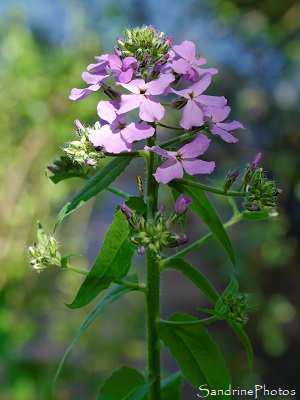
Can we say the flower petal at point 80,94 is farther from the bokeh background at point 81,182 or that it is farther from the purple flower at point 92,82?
the bokeh background at point 81,182

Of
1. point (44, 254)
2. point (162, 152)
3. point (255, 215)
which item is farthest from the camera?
point (255, 215)

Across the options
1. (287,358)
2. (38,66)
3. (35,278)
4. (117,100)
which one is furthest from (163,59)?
(287,358)

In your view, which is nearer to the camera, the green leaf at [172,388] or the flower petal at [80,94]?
the flower petal at [80,94]

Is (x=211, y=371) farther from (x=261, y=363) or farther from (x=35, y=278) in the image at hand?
(x=261, y=363)

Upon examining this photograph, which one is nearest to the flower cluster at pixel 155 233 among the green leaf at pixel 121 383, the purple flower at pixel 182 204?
the purple flower at pixel 182 204

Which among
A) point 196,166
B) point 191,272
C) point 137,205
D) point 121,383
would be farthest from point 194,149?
point 121,383

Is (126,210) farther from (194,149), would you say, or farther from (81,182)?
(81,182)

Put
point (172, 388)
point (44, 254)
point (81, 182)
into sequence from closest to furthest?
point (44, 254)
point (172, 388)
point (81, 182)
